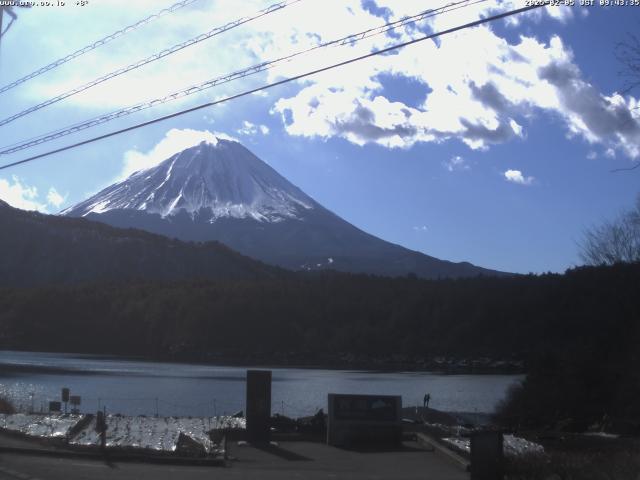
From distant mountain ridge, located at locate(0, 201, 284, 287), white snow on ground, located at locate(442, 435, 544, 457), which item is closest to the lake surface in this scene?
white snow on ground, located at locate(442, 435, 544, 457)

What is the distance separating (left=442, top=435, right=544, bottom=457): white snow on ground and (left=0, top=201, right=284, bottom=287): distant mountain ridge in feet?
379

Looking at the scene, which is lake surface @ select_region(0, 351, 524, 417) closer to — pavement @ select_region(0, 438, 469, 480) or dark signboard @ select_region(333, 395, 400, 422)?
dark signboard @ select_region(333, 395, 400, 422)

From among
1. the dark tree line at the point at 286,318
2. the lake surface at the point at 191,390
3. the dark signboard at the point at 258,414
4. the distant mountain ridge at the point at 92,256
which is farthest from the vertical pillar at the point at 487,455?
the distant mountain ridge at the point at 92,256

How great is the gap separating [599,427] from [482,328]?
A: 3014 inches

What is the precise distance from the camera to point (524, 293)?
9925 centimetres

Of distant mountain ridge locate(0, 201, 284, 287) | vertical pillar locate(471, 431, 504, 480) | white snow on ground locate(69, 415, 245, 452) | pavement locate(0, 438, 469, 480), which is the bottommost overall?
pavement locate(0, 438, 469, 480)

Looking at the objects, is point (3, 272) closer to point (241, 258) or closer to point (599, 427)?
point (241, 258)

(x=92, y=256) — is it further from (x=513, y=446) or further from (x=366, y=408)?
(x=513, y=446)

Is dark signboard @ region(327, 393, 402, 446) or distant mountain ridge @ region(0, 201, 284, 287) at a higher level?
distant mountain ridge @ region(0, 201, 284, 287)

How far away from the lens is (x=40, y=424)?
20203 mm

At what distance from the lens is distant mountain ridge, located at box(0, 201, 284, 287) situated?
13612cm

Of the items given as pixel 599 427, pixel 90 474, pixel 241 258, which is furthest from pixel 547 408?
pixel 241 258

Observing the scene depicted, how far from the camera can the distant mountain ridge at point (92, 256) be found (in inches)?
5359

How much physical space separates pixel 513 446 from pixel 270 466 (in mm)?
4760
